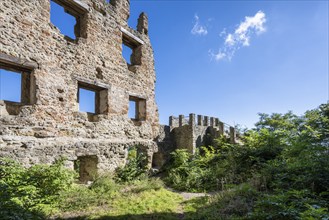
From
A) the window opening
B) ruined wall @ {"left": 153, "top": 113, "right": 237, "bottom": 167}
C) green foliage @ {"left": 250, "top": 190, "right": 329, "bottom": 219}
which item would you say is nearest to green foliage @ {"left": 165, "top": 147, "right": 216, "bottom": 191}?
ruined wall @ {"left": 153, "top": 113, "right": 237, "bottom": 167}

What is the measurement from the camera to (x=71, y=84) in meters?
8.09

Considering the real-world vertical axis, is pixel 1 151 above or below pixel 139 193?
above

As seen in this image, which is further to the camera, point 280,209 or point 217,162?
point 217,162

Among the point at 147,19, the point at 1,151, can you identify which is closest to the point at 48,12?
the point at 1,151

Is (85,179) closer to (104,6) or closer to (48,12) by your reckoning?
(48,12)

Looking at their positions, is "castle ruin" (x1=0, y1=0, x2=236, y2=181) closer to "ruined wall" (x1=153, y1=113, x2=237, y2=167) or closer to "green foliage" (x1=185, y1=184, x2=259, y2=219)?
"ruined wall" (x1=153, y1=113, x2=237, y2=167)

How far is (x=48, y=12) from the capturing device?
7.64 m

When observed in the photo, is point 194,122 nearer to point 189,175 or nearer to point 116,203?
point 189,175

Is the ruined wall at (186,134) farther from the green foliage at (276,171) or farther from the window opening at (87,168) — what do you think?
the window opening at (87,168)

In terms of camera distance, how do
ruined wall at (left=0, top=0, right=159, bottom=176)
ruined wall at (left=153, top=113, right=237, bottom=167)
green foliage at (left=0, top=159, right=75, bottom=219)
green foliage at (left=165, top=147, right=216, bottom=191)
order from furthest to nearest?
ruined wall at (left=153, top=113, right=237, bottom=167) → green foliage at (left=165, top=147, right=216, bottom=191) → ruined wall at (left=0, top=0, right=159, bottom=176) → green foliage at (left=0, top=159, right=75, bottom=219)

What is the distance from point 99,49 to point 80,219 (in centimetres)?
709

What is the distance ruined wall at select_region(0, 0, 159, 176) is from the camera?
6480 mm

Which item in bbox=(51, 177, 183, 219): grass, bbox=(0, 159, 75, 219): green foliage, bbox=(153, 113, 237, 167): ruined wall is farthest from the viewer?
bbox=(153, 113, 237, 167): ruined wall

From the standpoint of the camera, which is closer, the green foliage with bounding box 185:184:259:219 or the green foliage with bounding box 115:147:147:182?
the green foliage with bounding box 185:184:259:219
